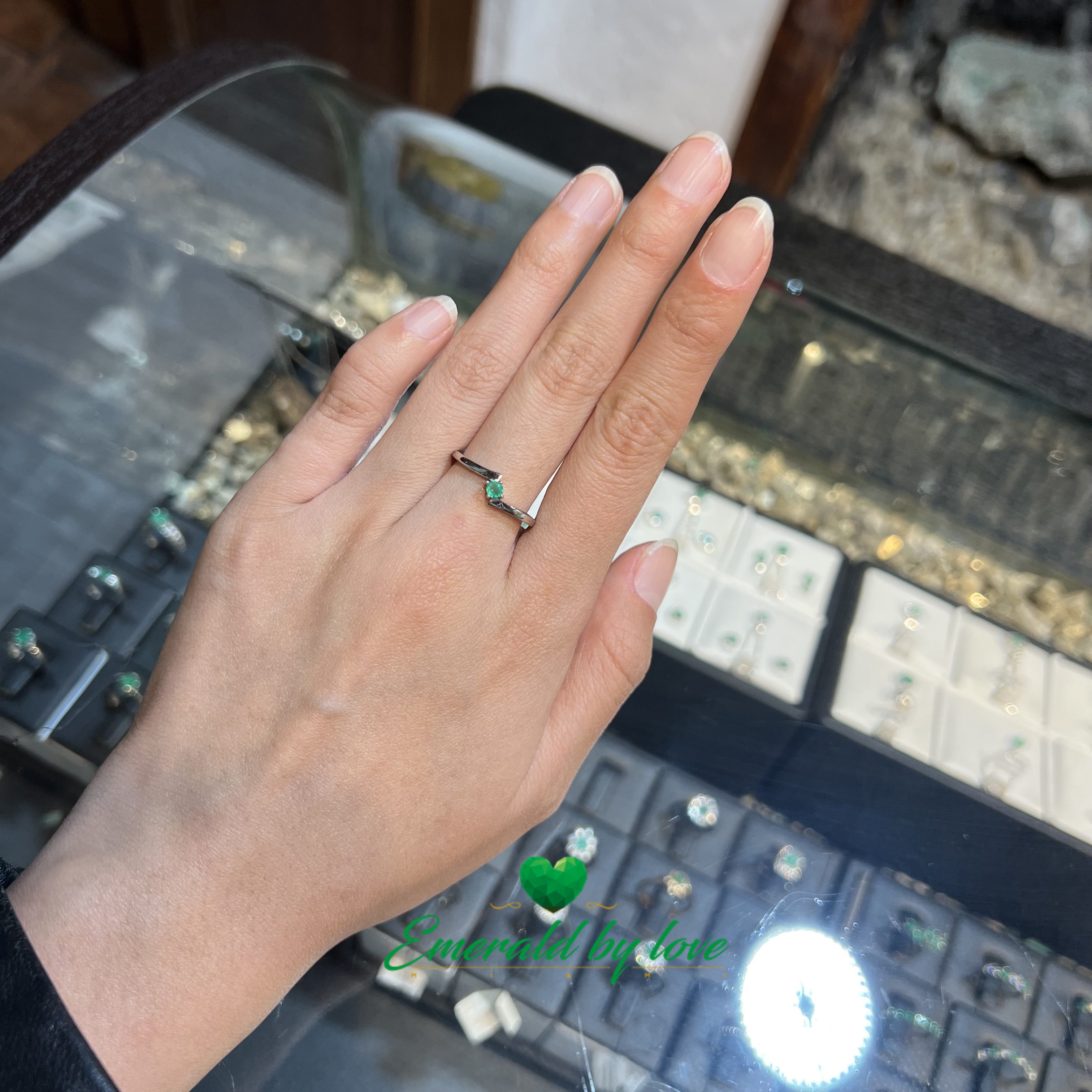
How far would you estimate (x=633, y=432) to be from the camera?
525 millimetres

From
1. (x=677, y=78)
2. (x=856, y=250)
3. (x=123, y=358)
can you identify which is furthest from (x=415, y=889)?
(x=677, y=78)

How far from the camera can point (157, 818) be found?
1.51 feet

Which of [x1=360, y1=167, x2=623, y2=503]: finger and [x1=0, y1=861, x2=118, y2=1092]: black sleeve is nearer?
[x1=0, y1=861, x2=118, y2=1092]: black sleeve

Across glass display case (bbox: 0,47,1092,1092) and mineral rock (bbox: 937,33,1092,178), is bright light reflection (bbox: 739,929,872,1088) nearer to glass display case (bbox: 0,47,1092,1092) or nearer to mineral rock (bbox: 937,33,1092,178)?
glass display case (bbox: 0,47,1092,1092)

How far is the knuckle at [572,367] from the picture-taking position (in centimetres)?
54

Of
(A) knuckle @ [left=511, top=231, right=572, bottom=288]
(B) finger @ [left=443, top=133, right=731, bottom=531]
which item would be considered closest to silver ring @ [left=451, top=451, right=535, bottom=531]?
(B) finger @ [left=443, top=133, right=731, bottom=531]

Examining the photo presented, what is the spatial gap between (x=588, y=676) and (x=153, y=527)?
37 cm

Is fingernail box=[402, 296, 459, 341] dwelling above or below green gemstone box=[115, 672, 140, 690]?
above

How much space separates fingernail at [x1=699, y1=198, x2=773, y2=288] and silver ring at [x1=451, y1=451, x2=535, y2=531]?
7.0 inches

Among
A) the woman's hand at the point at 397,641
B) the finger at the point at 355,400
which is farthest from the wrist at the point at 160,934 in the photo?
the finger at the point at 355,400

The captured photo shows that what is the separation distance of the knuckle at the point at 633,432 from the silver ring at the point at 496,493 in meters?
0.06

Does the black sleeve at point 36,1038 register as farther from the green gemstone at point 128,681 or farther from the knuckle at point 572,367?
the knuckle at point 572,367

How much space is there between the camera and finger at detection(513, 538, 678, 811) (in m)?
0.52

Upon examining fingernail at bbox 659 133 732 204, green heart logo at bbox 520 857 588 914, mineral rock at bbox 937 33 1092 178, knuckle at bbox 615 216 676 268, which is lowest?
green heart logo at bbox 520 857 588 914
